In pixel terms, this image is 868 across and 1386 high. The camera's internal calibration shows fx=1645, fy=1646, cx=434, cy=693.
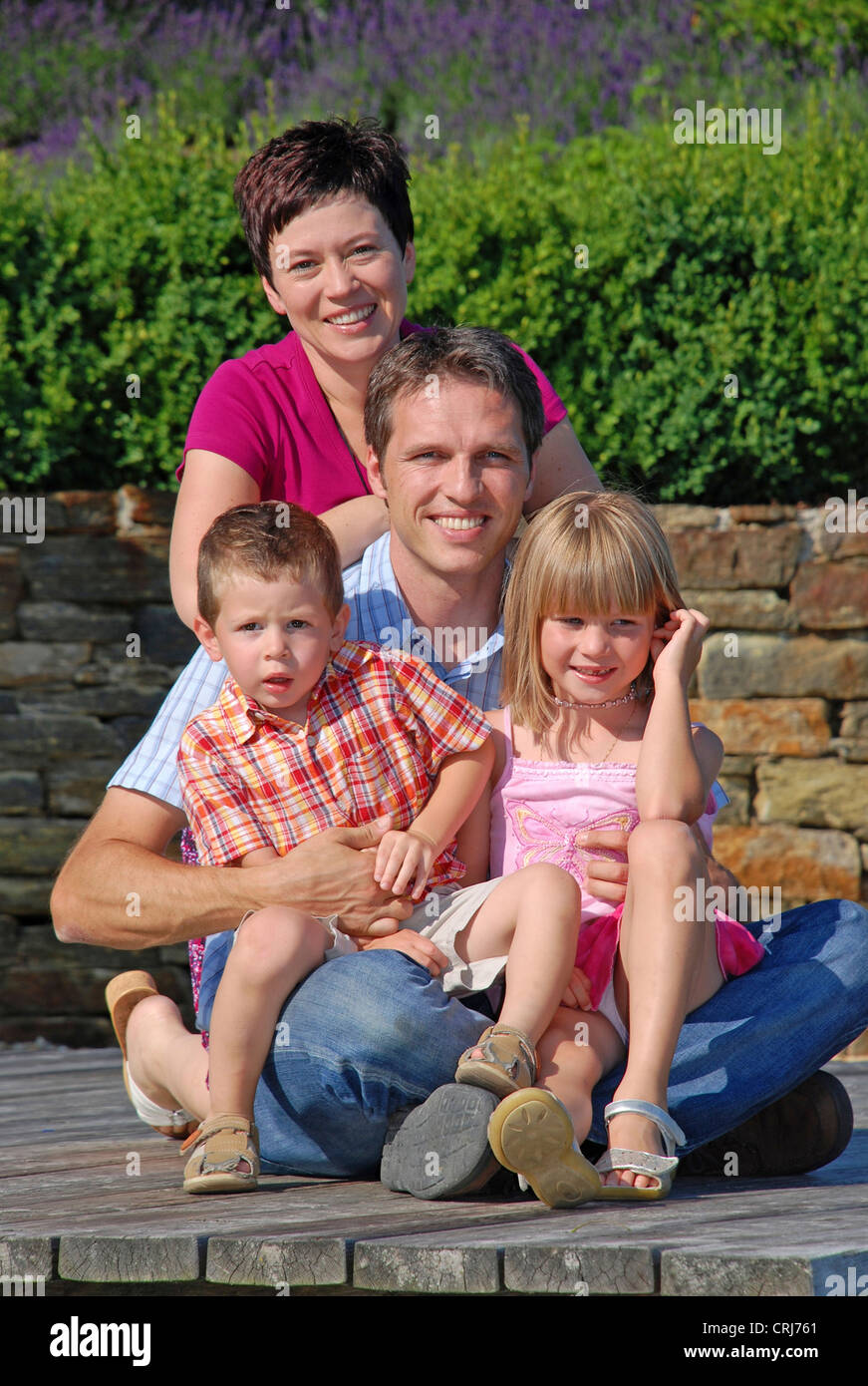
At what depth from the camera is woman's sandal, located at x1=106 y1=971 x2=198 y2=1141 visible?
121 inches

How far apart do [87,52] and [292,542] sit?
6322 mm

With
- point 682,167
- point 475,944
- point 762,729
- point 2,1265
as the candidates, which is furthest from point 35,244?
point 2,1265

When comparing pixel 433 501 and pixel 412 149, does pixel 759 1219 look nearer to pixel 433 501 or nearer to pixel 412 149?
pixel 433 501

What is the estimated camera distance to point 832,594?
17.1 ft

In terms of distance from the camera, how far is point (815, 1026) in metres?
2.71

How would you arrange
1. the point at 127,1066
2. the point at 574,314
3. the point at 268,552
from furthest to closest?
the point at 574,314 < the point at 127,1066 < the point at 268,552

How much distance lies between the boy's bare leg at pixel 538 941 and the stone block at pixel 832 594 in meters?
2.93

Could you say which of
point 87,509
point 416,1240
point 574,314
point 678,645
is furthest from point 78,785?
point 416,1240

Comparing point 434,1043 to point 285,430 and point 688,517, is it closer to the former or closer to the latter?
point 285,430

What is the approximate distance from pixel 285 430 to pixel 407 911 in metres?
1.10

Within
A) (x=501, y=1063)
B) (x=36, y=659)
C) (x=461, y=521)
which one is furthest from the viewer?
(x=36, y=659)

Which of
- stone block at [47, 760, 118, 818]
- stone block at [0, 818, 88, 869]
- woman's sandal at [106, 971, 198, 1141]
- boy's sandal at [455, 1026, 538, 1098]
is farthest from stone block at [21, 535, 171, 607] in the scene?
boy's sandal at [455, 1026, 538, 1098]

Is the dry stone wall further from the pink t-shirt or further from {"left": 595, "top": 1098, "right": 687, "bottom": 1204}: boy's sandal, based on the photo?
{"left": 595, "top": 1098, "right": 687, "bottom": 1204}: boy's sandal

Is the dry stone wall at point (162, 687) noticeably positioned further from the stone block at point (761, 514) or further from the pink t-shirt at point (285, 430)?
the pink t-shirt at point (285, 430)
